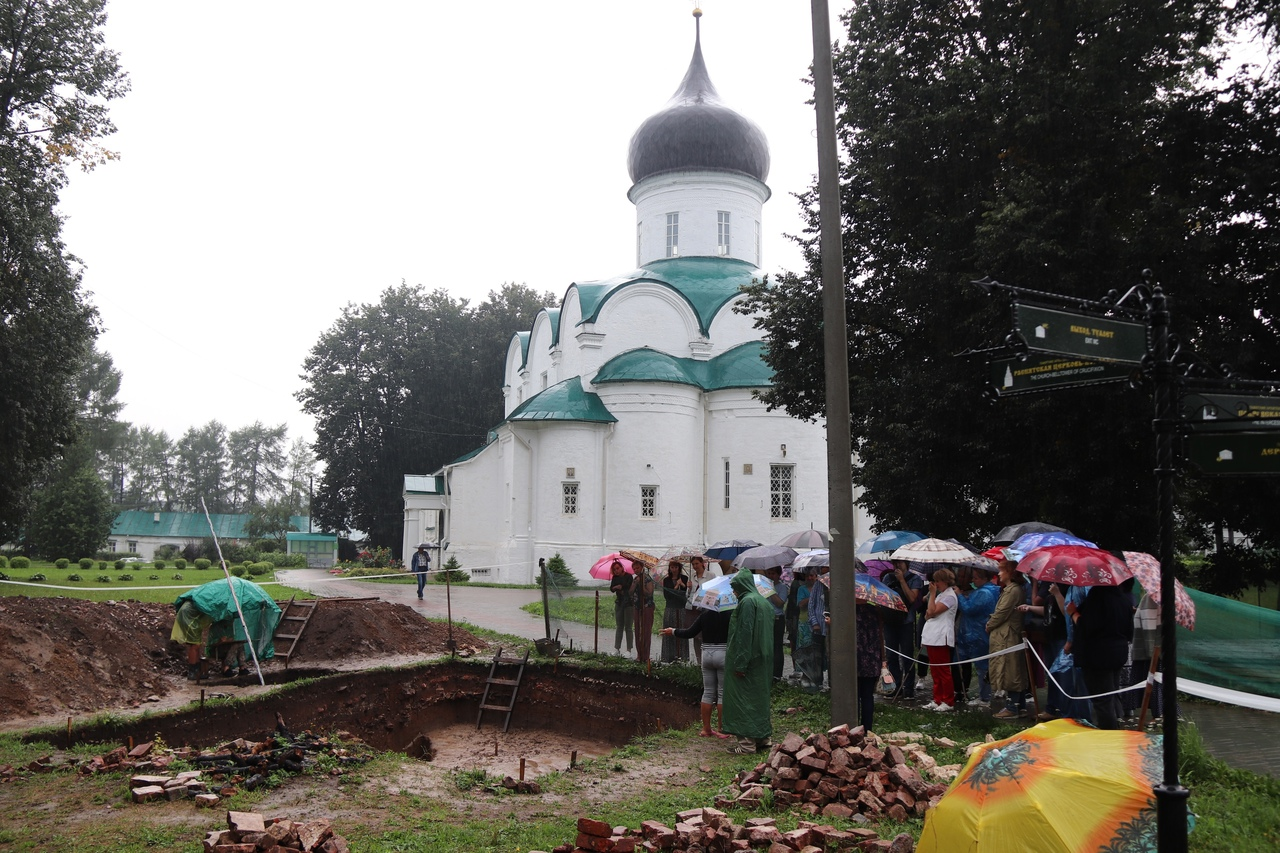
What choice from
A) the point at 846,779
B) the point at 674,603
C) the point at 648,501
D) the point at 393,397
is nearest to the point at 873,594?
the point at 846,779

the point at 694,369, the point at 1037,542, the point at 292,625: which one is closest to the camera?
the point at 1037,542

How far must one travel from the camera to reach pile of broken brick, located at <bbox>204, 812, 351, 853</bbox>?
550 centimetres

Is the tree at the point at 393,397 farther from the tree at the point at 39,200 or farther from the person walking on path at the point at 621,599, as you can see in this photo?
the person walking on path at the point at 621,599

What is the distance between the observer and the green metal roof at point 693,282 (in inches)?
1213

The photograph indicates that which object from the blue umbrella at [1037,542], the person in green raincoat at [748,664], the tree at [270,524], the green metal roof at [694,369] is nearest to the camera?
the person in green raincoat at [748,664]

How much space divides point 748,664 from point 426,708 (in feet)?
23.1

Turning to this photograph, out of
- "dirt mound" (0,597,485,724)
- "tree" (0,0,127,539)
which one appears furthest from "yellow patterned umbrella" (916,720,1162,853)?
"tree" (0,0,127,539)

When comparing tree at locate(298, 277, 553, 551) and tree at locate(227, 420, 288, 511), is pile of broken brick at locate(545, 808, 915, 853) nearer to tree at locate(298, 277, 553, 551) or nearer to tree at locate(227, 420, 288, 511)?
tree at locate(298, 277, 553, 551)

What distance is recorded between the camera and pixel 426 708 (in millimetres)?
14008

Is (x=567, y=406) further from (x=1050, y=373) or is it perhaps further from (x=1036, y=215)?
(x=1050, y=373)

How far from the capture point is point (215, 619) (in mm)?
13289

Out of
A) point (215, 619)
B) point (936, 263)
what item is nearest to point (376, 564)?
point (215, 619)

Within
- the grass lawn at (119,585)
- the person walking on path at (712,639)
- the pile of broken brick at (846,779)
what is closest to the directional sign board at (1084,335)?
the pile of broken brick at (846,779)

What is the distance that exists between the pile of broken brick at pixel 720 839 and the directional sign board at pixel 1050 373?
2.74 m
